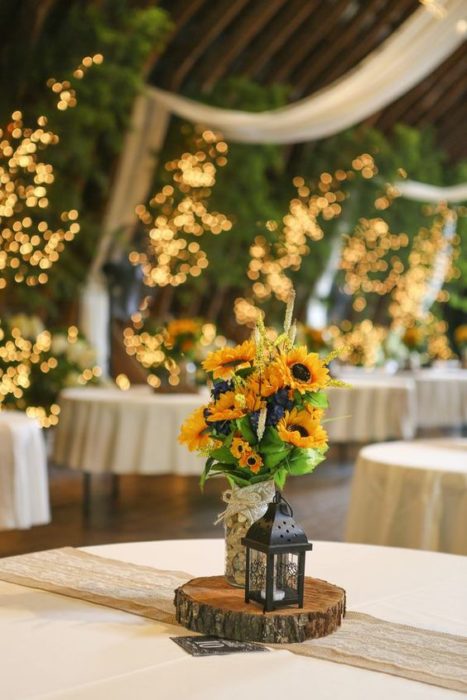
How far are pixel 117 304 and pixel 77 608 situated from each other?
8.15 m

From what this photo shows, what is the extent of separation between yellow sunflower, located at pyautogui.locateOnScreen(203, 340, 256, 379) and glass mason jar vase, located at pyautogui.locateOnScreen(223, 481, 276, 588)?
0.63 ft

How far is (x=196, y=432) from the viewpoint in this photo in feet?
6.22

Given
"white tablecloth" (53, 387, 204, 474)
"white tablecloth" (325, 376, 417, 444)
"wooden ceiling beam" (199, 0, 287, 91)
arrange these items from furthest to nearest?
"wooden ceiling beam" (199, 0, 287, 91)
"white tablecloth" (325, 376, 417, 444)
"white tablecloth" (53, 387, 204, 474)

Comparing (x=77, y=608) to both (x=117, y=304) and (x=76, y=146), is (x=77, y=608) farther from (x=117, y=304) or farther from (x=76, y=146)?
(x=117, y=304)

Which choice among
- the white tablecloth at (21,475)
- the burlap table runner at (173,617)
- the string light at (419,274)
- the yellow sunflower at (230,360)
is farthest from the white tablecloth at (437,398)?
the yellow sunflower at (230,360)

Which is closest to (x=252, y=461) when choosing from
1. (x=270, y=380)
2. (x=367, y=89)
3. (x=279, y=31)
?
(x=270, y=380)

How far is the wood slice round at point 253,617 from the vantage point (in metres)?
1.67

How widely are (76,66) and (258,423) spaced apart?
770cm

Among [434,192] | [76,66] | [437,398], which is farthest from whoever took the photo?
[434,192]

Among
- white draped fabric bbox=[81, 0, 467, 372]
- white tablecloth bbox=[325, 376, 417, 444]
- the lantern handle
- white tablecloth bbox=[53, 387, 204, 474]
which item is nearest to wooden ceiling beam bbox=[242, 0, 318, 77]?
white draped fabric bbox=[81, 0, 467, 372]

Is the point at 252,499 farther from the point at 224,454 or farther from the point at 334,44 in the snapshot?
the point at 334,44

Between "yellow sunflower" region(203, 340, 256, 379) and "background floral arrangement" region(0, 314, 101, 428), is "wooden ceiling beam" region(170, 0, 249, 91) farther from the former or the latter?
"yellow sunflower" region(203, 340, 256, 379)

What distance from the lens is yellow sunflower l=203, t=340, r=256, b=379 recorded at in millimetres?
1885

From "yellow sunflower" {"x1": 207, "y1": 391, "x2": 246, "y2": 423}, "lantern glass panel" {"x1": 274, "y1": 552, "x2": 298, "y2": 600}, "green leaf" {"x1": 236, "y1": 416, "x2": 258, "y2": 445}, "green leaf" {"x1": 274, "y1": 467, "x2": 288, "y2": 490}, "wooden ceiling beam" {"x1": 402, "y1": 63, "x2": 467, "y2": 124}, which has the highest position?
"wooden ceiling beam" {"x1": 402, "y1": 63, "x2": 467, "y2": 124}
